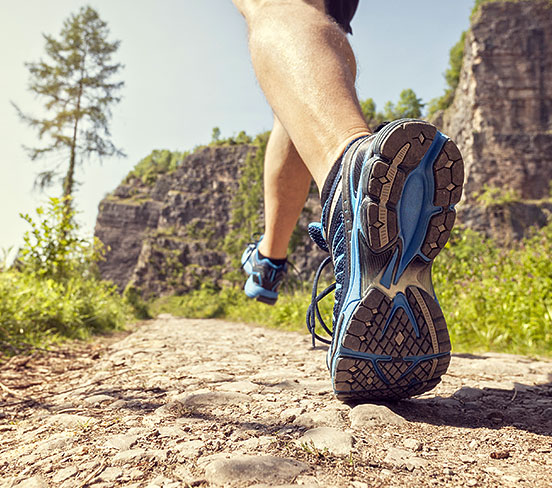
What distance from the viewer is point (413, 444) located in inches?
27.4

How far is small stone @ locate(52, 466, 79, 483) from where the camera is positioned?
60 cm

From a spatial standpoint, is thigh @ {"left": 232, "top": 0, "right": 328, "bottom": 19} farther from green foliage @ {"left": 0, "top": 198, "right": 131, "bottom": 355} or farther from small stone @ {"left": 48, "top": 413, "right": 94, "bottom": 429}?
green foliage @ {"left": 0, "top": 198, "right": 131, "bottom": 355}

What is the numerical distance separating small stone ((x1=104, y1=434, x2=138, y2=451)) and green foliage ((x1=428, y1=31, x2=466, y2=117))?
2694 centimetres

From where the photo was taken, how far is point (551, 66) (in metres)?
19.1

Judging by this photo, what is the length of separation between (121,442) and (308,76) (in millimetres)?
790

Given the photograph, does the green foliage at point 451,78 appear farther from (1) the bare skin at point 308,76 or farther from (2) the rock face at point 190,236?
(1) the bare skin at point 308,76

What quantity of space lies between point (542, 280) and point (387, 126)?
274 centimetres

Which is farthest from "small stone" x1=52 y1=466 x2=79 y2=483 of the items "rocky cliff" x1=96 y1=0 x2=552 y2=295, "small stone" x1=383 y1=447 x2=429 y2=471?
"rocky cliff" x1=96 y1=0 x2=552 y2=295

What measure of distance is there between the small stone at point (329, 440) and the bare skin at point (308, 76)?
50 centimetres

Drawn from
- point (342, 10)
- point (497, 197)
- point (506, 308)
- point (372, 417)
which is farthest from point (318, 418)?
point (497, 197)

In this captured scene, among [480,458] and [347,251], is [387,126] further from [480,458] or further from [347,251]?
[480,458]

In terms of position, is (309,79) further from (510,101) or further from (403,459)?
(510,101)

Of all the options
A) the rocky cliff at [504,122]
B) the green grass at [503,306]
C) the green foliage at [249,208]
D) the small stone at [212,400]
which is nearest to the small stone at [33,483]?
the small stone at [212,400]

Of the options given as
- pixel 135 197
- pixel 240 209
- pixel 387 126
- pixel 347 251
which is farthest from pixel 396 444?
pixel 135 197
